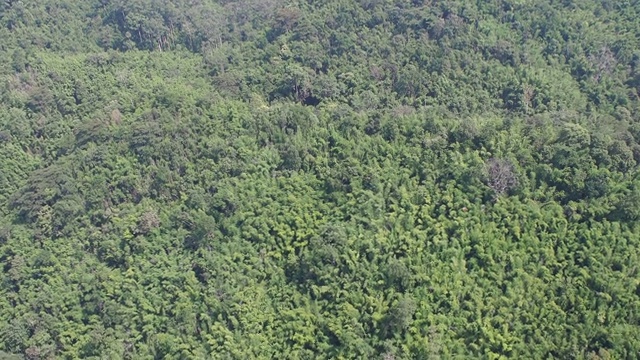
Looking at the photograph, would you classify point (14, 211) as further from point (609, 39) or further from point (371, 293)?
point (609, 39)

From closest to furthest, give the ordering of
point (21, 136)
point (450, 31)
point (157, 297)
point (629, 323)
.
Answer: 1. point (629, 323)
2. point (157, 297)
3. point (21, 136)
4. point (450, 31)

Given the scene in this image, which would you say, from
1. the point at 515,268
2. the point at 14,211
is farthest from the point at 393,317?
the point at 14,211

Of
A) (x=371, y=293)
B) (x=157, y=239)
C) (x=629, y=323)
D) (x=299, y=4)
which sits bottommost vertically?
(x=157, y=239)

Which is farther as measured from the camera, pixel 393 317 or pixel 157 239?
pixel 157 239

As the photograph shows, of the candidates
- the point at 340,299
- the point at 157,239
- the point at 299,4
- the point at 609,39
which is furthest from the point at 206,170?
the point at 609,39

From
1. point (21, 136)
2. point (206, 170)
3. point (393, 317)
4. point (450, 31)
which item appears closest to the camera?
point (393, 317)

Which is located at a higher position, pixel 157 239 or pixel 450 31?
pixel 450 31
